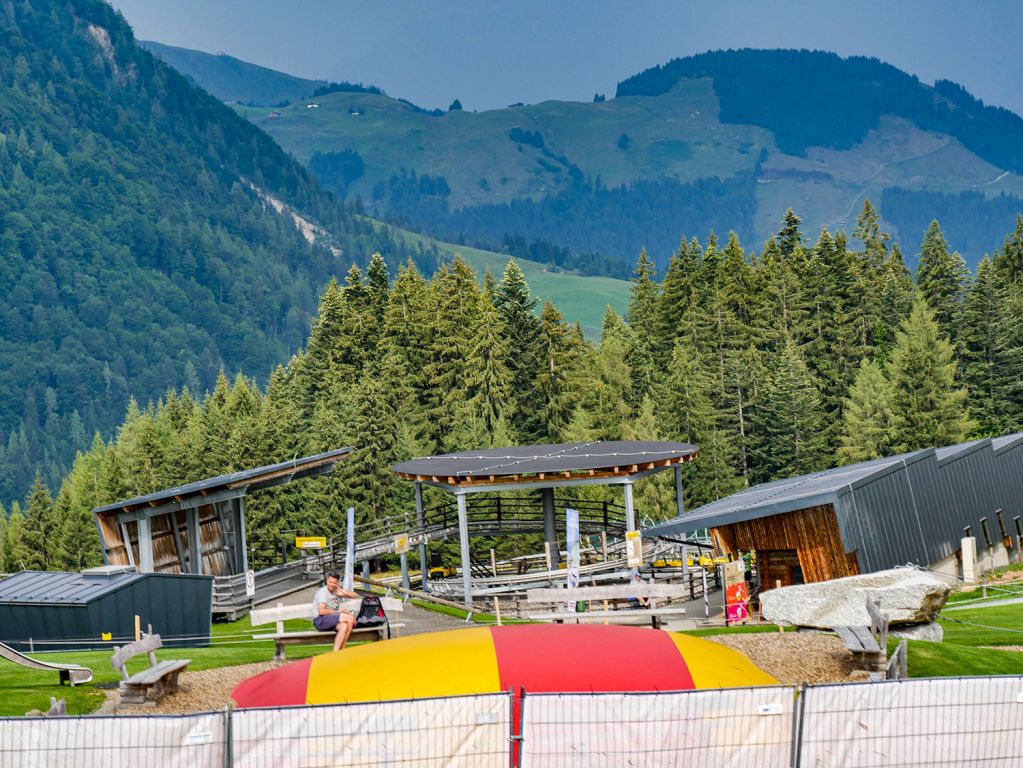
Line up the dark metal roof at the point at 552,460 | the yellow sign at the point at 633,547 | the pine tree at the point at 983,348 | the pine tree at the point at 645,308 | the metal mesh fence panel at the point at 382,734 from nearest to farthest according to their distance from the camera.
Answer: the metal mesh fence panel at the point at 382,734, the yellow sign at the point at 633,547, the dark metal roof at the point at 552,460, the pine tree at the point at 983,348, the pine tree at the point at 645,308

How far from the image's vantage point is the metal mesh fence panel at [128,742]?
13.9 metres

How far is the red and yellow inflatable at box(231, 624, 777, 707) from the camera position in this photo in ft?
53.0

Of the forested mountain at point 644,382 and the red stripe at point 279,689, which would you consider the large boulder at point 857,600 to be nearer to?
the red stripe at point 279,689

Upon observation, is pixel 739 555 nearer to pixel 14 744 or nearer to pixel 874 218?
pixel 14 744

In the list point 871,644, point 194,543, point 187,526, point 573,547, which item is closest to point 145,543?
point 194,543

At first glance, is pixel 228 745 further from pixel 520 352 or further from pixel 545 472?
pixel 520 352

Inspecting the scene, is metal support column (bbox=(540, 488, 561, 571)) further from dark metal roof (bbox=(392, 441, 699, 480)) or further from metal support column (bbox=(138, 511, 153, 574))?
metal support column (bbox=(138, 511, 153, 574))

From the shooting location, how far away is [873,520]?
37000mm

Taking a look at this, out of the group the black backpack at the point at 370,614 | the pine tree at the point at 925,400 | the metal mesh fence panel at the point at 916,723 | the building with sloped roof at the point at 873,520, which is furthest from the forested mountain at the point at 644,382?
the metal mesh fence panel at the point at 916,723

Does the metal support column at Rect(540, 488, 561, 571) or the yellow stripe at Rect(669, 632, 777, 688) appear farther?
the metal support column at Rect(540, 488, 561, 571)

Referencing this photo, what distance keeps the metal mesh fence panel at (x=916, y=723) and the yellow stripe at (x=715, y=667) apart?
191 cm

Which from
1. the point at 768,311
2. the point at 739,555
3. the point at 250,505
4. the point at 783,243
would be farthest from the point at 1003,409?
the point at 739,555

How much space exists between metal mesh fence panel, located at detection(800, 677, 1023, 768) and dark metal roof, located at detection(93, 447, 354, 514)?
24344mm

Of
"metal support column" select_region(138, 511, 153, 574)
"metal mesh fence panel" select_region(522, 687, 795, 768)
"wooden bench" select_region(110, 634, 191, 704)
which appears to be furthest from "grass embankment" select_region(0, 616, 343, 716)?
"metal mesh fence panel" select_region(522, 687, 795, 768)
